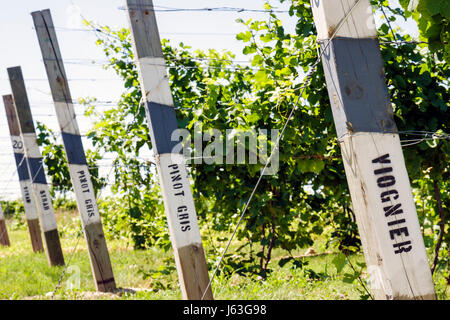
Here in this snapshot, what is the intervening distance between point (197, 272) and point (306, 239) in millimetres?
2509

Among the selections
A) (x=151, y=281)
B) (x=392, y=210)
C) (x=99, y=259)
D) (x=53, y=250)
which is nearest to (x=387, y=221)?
(x=392, y=210)

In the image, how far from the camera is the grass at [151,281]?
4242mm

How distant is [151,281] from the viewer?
6.86m

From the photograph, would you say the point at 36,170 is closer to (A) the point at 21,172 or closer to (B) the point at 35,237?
(B) the point at 35,237

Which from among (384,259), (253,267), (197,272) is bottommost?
(253,267)

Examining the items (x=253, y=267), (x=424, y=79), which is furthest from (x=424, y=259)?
(x=253, y=267)

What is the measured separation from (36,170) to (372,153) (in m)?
7.39

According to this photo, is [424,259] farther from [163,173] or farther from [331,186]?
[331,186]

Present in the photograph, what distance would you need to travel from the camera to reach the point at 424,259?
2.12 m

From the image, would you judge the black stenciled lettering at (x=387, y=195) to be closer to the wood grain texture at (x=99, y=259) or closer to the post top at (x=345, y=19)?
the post top at (x=345, y=19)

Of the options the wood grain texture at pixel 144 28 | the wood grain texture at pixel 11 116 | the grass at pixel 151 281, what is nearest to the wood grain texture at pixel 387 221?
the grass at pixel 151 281

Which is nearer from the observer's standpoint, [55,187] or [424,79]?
[424,79]

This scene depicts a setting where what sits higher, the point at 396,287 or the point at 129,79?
the point at 129,79

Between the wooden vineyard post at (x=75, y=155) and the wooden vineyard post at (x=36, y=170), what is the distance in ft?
6.93
